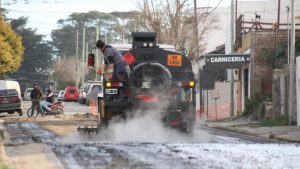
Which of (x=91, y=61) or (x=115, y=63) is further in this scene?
(x=91, y=61)

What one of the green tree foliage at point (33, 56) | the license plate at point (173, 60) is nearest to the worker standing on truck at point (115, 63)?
the license plate at point (173, 60)

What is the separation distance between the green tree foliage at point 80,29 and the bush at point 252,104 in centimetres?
8961

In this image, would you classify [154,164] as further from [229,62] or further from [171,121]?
[229,62]

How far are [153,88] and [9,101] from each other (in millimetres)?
22649

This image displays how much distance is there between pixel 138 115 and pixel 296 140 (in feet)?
15.3

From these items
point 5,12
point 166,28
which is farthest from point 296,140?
point 5,12

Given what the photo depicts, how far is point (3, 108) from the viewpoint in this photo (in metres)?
38.1

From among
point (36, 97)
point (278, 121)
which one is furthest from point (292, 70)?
point (36, 97)

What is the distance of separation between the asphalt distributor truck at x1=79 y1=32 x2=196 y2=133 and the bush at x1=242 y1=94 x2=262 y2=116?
1544cm

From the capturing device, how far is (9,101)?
38.3 m

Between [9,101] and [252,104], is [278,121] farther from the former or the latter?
[9,101]

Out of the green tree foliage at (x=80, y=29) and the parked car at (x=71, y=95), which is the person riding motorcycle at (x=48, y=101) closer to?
the parked car at (x=71, y=95)

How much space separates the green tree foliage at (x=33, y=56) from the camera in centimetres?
10125

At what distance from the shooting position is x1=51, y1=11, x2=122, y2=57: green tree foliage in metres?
123
